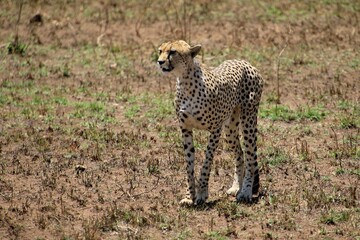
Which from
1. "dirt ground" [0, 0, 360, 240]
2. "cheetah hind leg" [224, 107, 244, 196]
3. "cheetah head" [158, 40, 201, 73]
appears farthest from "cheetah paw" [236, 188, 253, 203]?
"cheetah head" [158, 40, 201, 73]

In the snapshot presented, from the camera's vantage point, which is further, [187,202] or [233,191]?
[233,191]

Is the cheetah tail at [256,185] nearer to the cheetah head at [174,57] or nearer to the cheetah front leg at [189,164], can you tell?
the cheetah front leg at [189,164]

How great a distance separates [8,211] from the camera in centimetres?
818

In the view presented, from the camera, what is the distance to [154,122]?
1131cm

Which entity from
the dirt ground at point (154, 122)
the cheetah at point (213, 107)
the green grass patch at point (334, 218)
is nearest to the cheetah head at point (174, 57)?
the cheetah at point (213, 107)

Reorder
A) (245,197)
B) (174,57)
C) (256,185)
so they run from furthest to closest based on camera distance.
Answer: (256,185), (245,197), (174,57)

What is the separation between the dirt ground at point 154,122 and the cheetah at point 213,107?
24 centimetres

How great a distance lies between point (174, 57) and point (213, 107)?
2.12ft

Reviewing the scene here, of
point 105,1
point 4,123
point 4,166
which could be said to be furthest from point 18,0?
point 4,166

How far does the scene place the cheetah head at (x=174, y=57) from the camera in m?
8.01

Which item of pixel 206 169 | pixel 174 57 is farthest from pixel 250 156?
pixel 174 57

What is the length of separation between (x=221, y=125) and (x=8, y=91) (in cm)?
536

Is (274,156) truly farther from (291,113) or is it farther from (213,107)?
(213,107)

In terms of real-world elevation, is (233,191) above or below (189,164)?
below
